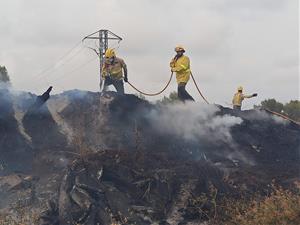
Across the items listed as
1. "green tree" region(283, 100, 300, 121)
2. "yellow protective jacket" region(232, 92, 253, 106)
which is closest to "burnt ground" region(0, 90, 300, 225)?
"yellow protective jacket" region(232, 92, 253, 106)

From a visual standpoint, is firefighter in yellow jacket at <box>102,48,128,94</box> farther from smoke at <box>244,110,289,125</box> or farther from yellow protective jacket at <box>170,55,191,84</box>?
smoke at <box>244,110,289,125</box>

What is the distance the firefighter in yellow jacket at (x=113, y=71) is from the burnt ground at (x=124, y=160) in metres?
0.66

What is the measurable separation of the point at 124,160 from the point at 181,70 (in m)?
4.58

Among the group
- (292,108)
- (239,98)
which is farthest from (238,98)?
(292,108)

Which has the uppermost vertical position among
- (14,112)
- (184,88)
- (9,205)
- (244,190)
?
(184,88)

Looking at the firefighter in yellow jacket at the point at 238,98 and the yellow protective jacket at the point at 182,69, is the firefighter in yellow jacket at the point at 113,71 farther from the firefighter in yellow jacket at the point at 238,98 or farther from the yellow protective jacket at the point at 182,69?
the firefighter in yellow jacket at the point at 238,98

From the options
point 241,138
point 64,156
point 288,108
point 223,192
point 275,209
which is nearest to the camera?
point 275,209

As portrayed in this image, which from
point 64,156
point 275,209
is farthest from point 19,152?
point 275,209

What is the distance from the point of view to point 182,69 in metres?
14.1

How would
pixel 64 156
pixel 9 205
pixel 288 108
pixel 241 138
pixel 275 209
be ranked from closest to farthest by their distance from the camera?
1. pixel 275 209
2. pixel 9 205
3. pixel 64 156
4. pixel 241 138
5. pixel 288 108

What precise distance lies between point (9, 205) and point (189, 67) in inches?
265

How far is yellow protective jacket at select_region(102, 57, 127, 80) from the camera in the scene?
47.4 ft

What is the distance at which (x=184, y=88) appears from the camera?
46.9ft

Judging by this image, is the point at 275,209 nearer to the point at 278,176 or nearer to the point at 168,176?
the point at 168,176
